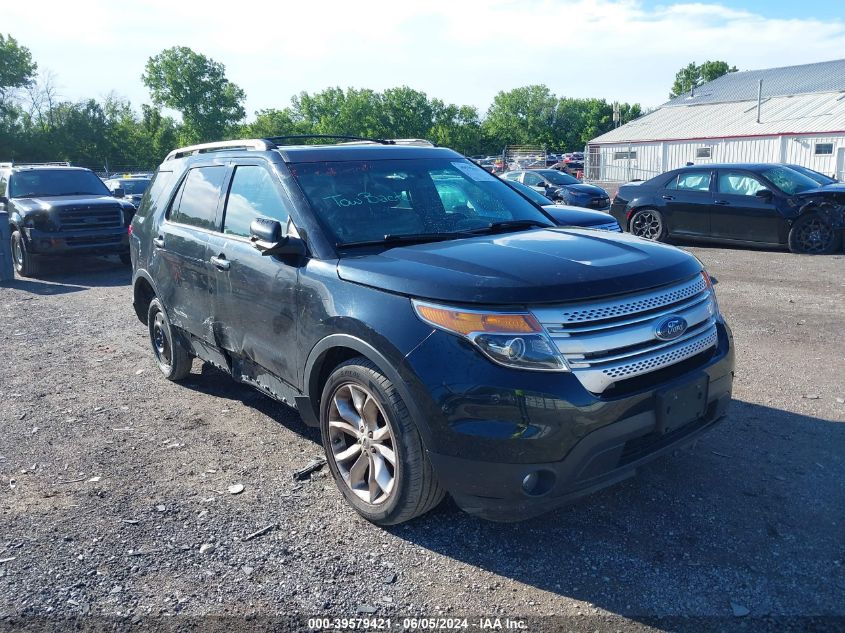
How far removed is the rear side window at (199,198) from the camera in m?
4.81

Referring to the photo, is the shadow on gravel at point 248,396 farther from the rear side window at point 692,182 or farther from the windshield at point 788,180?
the windshield at point 788,180

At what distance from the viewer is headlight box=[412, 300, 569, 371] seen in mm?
2947

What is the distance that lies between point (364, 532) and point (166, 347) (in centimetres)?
304

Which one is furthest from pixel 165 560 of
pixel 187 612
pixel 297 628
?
pixel 297 628

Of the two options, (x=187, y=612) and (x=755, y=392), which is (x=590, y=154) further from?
(x=187, y=612)

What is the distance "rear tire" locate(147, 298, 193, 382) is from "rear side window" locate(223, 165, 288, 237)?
1404 millimetres

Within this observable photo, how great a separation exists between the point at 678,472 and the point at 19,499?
12.2 feet

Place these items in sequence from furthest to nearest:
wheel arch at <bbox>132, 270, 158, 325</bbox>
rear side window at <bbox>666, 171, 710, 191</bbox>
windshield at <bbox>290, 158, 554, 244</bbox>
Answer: rear side window at <bbox>666, 171, 710, 191</bbox>
wheel arch at <bbox>132, 270, 158, 325</bbox>
windshield at <bbox>290, 158, 554, 244</bbox>

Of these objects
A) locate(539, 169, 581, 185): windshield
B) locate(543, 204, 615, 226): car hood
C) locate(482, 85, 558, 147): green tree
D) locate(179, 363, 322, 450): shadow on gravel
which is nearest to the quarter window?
locate(543, 204, 615, 226): car hood

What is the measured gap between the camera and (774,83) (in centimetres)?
4894

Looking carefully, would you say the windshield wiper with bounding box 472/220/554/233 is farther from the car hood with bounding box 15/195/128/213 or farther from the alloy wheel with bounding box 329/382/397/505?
the car hood with bounding box 15/195/128/213

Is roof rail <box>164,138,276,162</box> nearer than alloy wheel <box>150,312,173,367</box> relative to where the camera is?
Yes

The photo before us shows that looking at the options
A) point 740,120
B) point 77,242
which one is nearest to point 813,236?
point 77,242

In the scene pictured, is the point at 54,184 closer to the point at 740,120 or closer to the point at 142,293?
the point at 142,293
